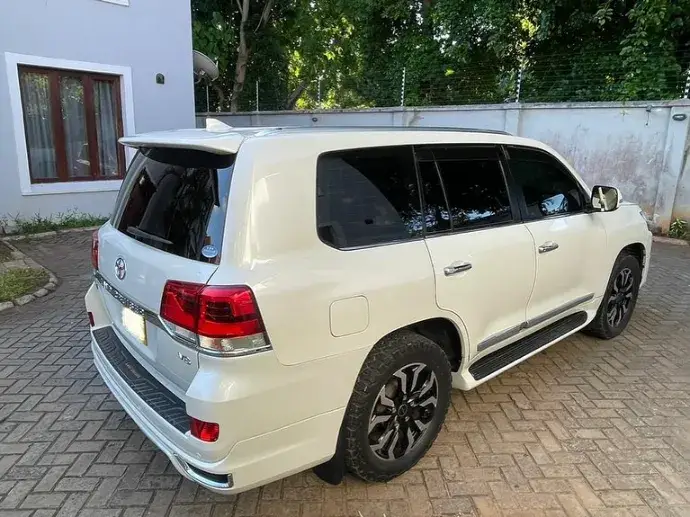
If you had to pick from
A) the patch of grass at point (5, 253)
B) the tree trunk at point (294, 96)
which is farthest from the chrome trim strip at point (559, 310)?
the tree trunk at point (294, 96)

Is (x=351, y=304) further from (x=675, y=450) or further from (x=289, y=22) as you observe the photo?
(x=289, y=22)

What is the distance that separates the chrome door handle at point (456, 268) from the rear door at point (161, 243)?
1.26 m

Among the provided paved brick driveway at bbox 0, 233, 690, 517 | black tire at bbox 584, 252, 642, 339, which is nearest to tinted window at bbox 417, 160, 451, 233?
paved brick driveway at bbox 0, 233, 690, 517

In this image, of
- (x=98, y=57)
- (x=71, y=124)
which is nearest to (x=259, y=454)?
(x=71, y=124)

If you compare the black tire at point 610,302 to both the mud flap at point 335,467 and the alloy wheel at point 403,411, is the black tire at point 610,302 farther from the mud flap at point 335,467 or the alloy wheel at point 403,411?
the mud flap at point 335,467

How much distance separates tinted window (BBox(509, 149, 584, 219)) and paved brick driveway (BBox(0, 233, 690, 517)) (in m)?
1.31

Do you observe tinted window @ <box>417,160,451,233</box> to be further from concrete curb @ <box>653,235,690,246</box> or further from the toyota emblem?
concrete curb @ <box>653,235,690,246</box>

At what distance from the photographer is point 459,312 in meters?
2.85

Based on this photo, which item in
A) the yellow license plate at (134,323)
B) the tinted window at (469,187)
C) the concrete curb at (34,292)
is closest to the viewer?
→ the yellow license plate at (134,323)

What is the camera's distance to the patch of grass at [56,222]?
27.5ft

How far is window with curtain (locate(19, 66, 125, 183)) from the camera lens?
8438 millimetres

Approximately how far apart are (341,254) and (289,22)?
60.2ft

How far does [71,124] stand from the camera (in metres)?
8.88

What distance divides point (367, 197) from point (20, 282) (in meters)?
4.87
